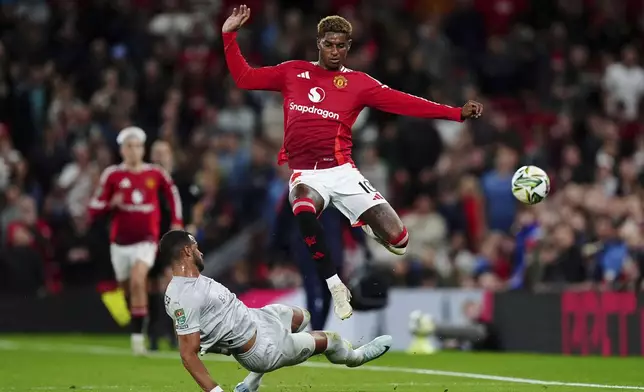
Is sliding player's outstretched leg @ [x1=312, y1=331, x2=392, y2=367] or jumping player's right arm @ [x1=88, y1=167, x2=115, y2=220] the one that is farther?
jumping player's right arm @ [x1=88, y1=167, x2=115, y2=220]

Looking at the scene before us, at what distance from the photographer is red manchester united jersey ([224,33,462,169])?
1212 centimetres

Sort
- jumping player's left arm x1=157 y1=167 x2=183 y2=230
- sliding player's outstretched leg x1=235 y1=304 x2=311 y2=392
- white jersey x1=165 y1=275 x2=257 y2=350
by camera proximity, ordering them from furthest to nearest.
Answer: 1. jumping player's left arm x1=157 y1=167 x2=183 y2=230
2. sliding player's outstretched leg x1=235 y1=304 x2=311 y2=392
3. white jersey x1=165 y1=275 x2=257 y2=350

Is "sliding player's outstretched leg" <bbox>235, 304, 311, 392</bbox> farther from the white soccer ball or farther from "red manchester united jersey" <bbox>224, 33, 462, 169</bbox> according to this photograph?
the white soccer ball

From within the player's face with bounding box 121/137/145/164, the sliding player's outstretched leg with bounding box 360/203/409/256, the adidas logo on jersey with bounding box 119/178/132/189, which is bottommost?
the sliding player's outstretched leg with bounding box 360/203/409/256

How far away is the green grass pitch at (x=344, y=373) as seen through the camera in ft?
38.5

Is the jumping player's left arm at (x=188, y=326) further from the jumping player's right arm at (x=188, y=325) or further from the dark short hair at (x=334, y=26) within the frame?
the dark short hair at (x=334, y=26)

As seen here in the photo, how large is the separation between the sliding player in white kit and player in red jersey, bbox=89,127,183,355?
5.90 m


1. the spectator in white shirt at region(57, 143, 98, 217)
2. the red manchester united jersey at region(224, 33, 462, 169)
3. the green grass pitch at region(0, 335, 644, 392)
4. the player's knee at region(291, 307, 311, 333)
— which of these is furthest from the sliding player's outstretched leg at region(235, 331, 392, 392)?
the spectator in white shirt at region(57, 143, 98, 217)

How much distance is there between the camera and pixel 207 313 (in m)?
9.95

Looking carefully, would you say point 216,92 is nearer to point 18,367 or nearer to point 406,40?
point 406,40

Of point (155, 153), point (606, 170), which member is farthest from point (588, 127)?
point (155, 153)

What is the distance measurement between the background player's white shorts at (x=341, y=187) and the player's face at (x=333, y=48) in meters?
0.92

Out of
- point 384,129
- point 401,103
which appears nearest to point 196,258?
point 401,103

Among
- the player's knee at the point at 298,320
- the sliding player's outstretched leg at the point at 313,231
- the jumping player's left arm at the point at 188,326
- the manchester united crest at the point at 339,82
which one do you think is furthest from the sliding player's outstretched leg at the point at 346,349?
the manchester united crest at the point at 339,82
